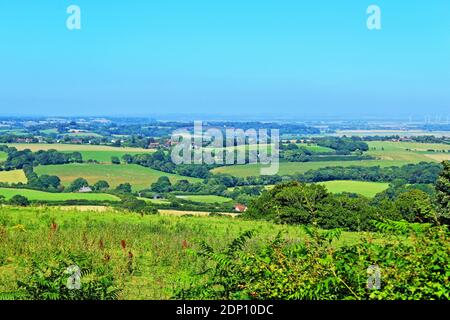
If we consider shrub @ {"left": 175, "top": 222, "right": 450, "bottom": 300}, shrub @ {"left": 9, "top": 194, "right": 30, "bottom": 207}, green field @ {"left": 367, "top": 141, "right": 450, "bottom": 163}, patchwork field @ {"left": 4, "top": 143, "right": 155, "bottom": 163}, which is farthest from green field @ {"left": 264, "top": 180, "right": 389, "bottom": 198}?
shrub @ {"left": 175, "top": 222, "right": 450, "bottom": 300}

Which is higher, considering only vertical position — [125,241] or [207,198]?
[125,241]

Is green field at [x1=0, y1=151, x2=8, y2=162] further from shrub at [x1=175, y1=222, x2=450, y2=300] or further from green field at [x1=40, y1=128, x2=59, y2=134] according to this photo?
shrub at [x1=175, y1=222, x2=450, y2=300]

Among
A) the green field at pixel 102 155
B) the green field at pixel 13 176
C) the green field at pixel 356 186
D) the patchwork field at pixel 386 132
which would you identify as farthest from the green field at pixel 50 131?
the green field at pixel 356 186

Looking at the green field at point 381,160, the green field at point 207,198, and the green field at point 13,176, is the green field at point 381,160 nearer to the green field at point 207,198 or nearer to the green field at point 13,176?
the green field at point 207,198

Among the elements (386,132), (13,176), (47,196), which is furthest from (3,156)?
(386,132)

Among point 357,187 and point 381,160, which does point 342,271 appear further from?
point 381,160
